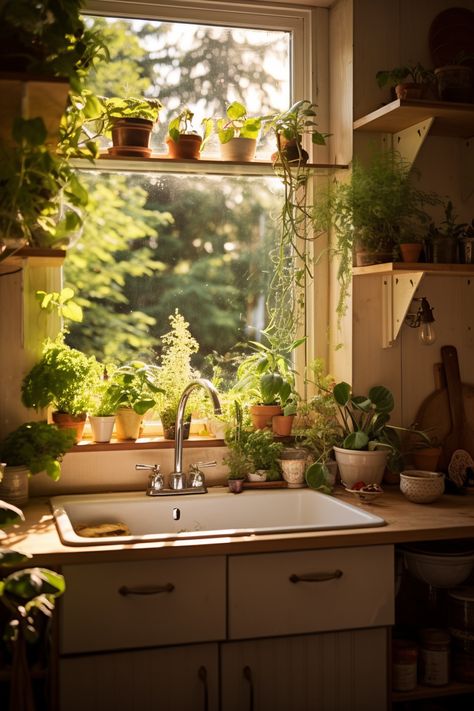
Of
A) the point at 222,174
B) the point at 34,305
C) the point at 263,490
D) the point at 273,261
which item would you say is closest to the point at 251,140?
the point at 222,174

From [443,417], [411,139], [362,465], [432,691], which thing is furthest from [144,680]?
[411,139]

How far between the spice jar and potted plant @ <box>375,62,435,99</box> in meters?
1.69

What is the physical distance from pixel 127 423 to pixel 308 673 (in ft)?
3.26

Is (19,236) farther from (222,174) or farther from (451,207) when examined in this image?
(451,207)

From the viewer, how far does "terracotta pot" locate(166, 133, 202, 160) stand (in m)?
2.92

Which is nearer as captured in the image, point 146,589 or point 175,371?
point 146,589

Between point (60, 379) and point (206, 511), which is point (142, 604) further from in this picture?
point (60, 379)

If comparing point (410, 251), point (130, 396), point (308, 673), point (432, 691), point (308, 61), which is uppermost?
point (308, 61)

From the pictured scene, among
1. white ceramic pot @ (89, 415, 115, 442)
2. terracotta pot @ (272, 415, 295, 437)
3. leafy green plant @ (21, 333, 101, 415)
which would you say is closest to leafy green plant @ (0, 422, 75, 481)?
leafy green plant @ (21, 333, 101, 415)

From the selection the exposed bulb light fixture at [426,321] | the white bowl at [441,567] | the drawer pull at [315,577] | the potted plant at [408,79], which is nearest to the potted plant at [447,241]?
the exposed bulb light fixture at [426,321]

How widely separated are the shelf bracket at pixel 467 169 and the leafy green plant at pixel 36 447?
1.63 meters

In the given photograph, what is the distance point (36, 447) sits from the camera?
103 inches

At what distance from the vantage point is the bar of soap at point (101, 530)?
101 inches

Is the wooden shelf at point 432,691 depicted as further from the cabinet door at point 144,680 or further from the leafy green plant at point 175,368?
the leafy green plant at point 175,368
